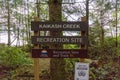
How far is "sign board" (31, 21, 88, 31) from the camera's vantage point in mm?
5875

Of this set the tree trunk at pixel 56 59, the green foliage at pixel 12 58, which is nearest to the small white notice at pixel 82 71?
the tree trunk at pixel 56 59

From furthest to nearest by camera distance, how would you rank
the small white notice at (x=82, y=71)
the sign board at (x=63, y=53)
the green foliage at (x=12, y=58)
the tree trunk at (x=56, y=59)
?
the green foliage at (x=12, y=58)
the tree trunk at (x=56, y=59)
the sign board at (x=63, y=53)
the small white notice at (x=82, y=71)

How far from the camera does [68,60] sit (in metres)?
8.74

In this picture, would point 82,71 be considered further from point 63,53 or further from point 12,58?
point 12,58

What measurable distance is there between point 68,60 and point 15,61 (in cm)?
227

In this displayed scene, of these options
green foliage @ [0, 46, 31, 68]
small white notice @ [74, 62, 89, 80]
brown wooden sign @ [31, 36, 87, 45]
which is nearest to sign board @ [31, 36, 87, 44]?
brown wooden sign @ [31, 36, 87, 45]

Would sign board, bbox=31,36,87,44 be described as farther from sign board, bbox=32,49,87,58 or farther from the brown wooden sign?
sign board, bbox=32,49,87,58

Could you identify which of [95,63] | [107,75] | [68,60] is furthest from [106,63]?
[68,60]

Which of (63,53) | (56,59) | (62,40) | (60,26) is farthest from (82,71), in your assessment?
(56,59)

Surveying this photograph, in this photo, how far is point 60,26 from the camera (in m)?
5.90

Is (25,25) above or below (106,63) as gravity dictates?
above

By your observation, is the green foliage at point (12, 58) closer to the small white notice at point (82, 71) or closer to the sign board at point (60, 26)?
the sign board at point (60, 26)

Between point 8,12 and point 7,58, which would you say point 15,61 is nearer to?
point 7,58

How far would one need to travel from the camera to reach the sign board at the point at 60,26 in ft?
19.3
